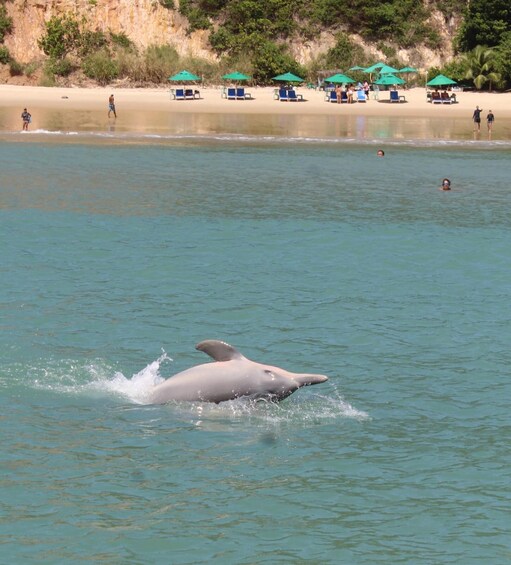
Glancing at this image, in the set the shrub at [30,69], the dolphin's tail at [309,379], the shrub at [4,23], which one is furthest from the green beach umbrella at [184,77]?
the dolphin's tail at [309,379]

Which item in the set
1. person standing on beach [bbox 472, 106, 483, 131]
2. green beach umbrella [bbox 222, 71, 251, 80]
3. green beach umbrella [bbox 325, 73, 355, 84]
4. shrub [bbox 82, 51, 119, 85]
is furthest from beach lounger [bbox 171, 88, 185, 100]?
person standing on beach [bbox 472, 106, 483, 131]

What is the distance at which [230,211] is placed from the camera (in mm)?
28891

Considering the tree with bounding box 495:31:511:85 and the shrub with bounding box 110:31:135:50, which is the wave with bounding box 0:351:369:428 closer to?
the tree with bounding box 495:31:511:85

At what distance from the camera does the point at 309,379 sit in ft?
39.2

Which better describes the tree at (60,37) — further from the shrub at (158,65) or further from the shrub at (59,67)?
the shrub at (158,65)

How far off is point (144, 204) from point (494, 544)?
818 inches

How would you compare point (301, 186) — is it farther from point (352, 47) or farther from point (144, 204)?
point (352, 47)

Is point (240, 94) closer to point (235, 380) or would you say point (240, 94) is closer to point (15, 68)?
point (15, 68)

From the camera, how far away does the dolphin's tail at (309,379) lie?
11.9 metres

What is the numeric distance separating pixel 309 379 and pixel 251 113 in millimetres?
51396

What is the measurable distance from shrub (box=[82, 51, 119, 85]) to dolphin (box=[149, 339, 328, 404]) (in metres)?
64.0

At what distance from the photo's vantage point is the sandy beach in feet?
173

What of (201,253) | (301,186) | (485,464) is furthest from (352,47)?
(485,464)

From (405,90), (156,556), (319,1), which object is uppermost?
(319,1)
